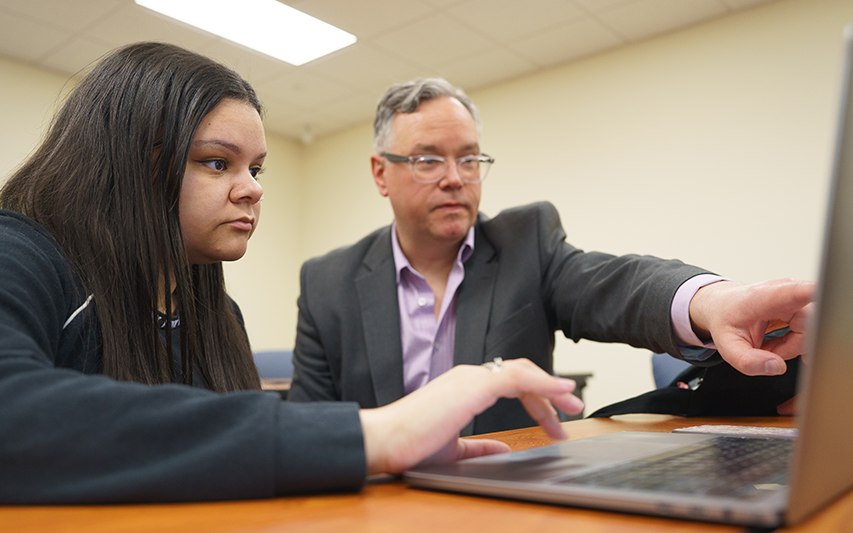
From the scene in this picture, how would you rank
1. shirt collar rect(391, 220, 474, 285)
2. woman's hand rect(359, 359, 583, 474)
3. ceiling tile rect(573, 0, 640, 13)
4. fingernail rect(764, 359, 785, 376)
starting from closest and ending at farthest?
woman's hand rect(359, 359, 583, 474)
fingernail rect(764, 359, 785, 376)
shirt collar rect(391, 220, 474, 285)
ceiling tile rect(573, 0, 640, 13)

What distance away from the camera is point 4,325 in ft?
1.72

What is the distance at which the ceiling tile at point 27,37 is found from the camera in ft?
11.5

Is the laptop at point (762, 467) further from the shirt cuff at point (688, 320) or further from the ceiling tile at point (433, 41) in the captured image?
the ceiling tile at point (433, 41)

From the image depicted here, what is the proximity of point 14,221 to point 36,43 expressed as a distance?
383 centimetres

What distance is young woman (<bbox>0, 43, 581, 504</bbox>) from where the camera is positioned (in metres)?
0.45

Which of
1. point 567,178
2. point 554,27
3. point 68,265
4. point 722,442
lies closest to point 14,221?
point 68,265

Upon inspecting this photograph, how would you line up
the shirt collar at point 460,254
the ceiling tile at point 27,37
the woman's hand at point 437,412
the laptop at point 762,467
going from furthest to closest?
the ceiling tile at point 27,37 < the shirt collar at point 460,254 < the woman's hand at point 437,412 < the laptop at point 762,467

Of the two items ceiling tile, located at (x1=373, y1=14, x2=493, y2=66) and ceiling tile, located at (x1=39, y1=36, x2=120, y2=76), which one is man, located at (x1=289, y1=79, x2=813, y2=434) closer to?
ceiling tile, located at (x1=373, y1=14, x2=493, y2=66)

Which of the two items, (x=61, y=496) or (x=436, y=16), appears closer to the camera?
(x=61, y=496)

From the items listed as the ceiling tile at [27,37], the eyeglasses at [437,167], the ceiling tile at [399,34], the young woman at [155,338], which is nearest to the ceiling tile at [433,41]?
the ceiling tile at [399,34]

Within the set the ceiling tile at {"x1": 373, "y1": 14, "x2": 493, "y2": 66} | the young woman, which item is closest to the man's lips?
the young woman

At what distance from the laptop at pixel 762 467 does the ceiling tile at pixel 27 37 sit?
4056 millimetres

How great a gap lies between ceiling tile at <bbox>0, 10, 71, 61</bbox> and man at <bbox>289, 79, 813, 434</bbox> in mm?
2843

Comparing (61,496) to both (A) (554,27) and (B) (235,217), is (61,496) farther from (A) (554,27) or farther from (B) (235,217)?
(A) (554,27)
